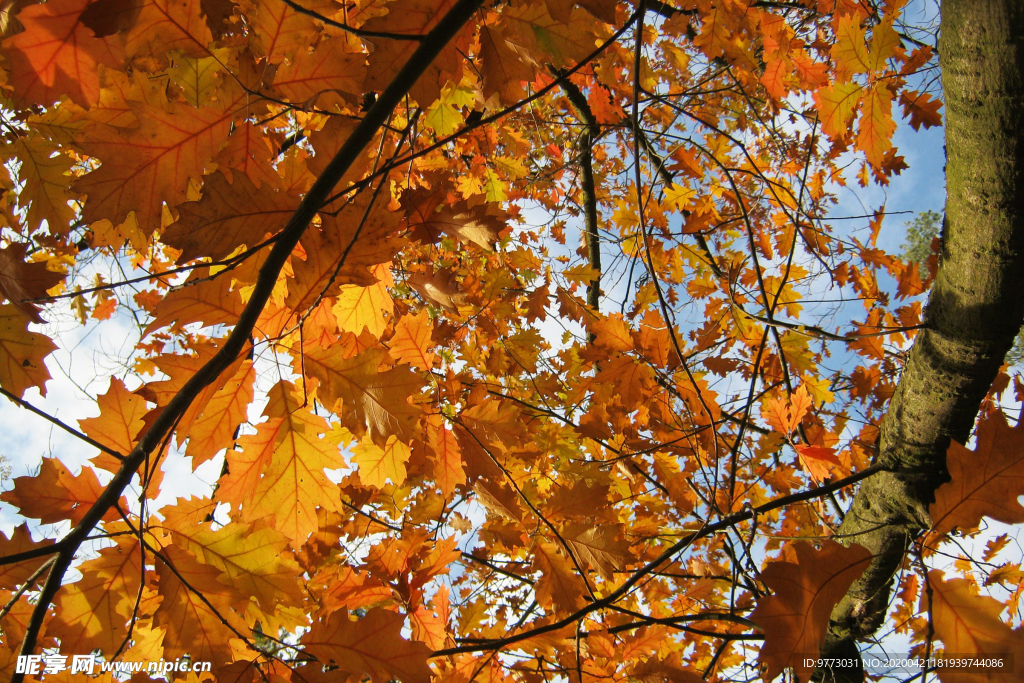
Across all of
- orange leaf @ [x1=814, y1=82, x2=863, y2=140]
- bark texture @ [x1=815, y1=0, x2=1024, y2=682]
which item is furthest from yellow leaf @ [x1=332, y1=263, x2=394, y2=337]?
orange leaf @ [x1=814, y1=82, x2=863, y2=140]

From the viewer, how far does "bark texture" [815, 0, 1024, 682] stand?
111cm

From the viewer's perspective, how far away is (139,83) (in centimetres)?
125

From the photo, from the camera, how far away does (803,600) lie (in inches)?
35.3

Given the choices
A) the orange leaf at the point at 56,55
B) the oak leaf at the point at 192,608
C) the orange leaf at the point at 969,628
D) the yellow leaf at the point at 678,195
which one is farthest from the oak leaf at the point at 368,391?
the yellow leaf at the point at 678,195

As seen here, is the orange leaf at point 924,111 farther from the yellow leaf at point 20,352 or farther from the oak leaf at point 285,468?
the yellow leaf at point 20,352

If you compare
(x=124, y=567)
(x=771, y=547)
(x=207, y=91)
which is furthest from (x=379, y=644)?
(x=771, y=547)

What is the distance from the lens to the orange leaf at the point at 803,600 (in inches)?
34.7

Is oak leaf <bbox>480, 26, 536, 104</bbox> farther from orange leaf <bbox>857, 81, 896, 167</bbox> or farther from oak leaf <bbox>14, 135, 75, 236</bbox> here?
orange leaf <bbox>857, 81, 896, 167</bbox>

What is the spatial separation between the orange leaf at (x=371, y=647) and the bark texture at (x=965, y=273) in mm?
1011

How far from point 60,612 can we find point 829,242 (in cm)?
347

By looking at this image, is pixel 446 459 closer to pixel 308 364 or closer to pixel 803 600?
pixel 308 364

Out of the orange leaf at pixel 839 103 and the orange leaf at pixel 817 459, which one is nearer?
the orange leaf at pixel 817 459

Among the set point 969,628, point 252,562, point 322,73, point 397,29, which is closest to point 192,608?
point 252,562

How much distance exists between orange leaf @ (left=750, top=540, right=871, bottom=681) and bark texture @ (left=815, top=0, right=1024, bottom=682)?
0.56ft
